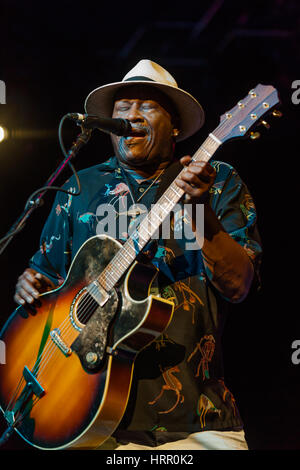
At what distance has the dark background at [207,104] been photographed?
12.0 feet

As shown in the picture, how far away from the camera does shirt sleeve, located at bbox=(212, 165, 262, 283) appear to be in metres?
2.31

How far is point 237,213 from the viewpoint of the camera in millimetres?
2398

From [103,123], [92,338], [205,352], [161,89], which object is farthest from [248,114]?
[92,338]

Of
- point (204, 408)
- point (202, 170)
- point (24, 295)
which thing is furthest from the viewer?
point (24, 295)

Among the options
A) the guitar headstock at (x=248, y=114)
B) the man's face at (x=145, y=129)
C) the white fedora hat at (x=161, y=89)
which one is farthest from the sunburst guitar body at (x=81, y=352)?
the white fedora hat at (x=161, y=89)

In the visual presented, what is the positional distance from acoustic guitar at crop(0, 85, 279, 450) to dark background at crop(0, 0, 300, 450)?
1.38 metres

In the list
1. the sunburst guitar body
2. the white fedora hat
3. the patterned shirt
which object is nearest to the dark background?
the white fedora hat

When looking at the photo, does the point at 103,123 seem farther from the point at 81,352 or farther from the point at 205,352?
the point at 205,352

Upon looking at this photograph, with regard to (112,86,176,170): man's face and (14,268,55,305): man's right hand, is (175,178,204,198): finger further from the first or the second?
(14,268,55,305): man's right hand

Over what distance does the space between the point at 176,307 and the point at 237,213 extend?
53cm

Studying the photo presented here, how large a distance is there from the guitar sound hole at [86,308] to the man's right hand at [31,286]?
0.32m

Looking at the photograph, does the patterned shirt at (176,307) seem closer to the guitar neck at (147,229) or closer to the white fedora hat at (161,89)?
the guitar neck at (147,229)

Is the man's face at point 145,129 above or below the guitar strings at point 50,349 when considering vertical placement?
above

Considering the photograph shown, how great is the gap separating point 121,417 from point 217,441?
43cm
